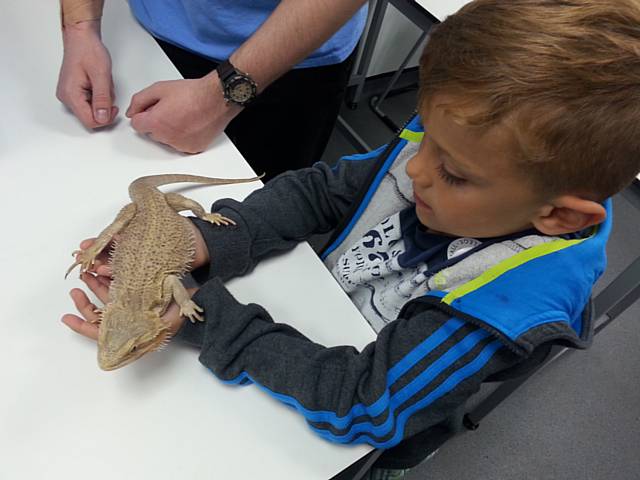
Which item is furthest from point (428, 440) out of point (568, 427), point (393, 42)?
point (393, 42)

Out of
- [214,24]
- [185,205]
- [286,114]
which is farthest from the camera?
[286,114]

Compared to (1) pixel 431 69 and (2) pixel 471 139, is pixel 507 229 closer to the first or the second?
(2) pixel 471 139

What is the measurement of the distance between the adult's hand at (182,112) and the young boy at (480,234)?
0.34 m

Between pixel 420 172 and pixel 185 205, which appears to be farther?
pixel 185 205

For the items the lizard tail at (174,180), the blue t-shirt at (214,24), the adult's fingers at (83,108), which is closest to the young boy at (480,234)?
the lizard tail at (174,180)

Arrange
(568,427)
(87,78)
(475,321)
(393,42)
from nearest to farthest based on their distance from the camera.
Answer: (475,321), (87,78), (568,427), (393,42)

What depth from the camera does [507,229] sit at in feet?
2.92

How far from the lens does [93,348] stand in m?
0.93

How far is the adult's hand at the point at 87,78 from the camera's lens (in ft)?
4.05

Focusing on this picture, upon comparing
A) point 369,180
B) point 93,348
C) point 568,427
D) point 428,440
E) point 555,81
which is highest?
point 555,81

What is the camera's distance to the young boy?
67 cm

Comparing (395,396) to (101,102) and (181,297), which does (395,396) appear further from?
(101,102)

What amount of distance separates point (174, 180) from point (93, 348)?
1.56 feet

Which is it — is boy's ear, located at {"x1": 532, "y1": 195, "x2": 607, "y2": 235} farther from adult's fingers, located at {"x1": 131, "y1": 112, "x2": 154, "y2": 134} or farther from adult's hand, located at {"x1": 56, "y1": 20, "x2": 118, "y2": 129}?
adult's hand, located at {"x1": 56, "y1": 20, "x2": 118, "y2": 129}
